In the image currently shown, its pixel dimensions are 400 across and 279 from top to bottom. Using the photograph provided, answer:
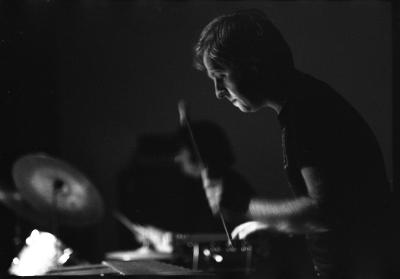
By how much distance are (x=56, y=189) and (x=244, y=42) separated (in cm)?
149

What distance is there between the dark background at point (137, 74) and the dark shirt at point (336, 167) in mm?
254

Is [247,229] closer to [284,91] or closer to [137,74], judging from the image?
[284,91]

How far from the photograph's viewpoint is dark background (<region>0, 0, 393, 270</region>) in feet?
12.1

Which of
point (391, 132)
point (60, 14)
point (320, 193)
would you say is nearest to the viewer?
point (320, 193)

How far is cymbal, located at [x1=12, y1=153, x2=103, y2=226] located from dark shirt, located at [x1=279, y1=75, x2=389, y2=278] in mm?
1319

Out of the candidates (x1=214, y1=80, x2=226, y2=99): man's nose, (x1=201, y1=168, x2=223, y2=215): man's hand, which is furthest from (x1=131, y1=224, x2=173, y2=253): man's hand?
(x1=214, y1=80, x2=226, y2=99): man's nose

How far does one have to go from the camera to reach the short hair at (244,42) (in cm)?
351

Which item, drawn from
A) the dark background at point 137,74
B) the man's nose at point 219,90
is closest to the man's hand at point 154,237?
the dark background at point 137,74

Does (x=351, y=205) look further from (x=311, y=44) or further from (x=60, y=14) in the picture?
(x=60, y=14)

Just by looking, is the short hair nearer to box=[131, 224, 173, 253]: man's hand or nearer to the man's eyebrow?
the man's eyebrow

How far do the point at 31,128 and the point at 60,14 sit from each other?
2.42 feet

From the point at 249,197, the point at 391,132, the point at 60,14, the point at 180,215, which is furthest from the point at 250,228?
Answer: the point at 60,14

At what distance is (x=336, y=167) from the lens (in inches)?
129

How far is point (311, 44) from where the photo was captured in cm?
370
